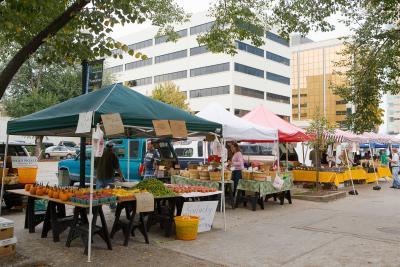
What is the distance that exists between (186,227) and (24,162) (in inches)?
222

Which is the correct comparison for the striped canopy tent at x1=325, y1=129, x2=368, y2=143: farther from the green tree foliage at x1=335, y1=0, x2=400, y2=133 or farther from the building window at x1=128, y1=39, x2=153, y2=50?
the building window at x1=128, y1=39, x2=153, y2=50

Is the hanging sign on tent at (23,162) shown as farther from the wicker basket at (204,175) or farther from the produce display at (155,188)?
the wicker basket at (204,175)

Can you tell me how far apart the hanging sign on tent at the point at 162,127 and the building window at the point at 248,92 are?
161 ft

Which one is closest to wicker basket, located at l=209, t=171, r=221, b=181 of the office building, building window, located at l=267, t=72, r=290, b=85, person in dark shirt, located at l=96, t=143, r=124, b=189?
person in dark shirt, located at l=96, t=143, r=124, b=189

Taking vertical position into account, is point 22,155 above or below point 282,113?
below

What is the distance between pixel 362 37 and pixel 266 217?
7.36 meters

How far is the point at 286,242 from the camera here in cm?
778

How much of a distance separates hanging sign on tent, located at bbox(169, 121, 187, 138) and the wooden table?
1955 millimetres

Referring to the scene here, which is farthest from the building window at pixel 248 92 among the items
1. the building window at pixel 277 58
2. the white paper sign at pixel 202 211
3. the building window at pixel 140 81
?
the white paper sign at pixel 202 211

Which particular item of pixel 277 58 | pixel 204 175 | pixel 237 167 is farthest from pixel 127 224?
pixel 277 58

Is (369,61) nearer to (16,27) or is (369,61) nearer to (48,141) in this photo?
(16,27)

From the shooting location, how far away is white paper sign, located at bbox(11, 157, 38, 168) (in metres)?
10.9

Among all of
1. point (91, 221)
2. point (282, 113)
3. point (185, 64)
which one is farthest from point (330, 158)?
point (282, 113)

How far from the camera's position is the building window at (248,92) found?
186 feet
